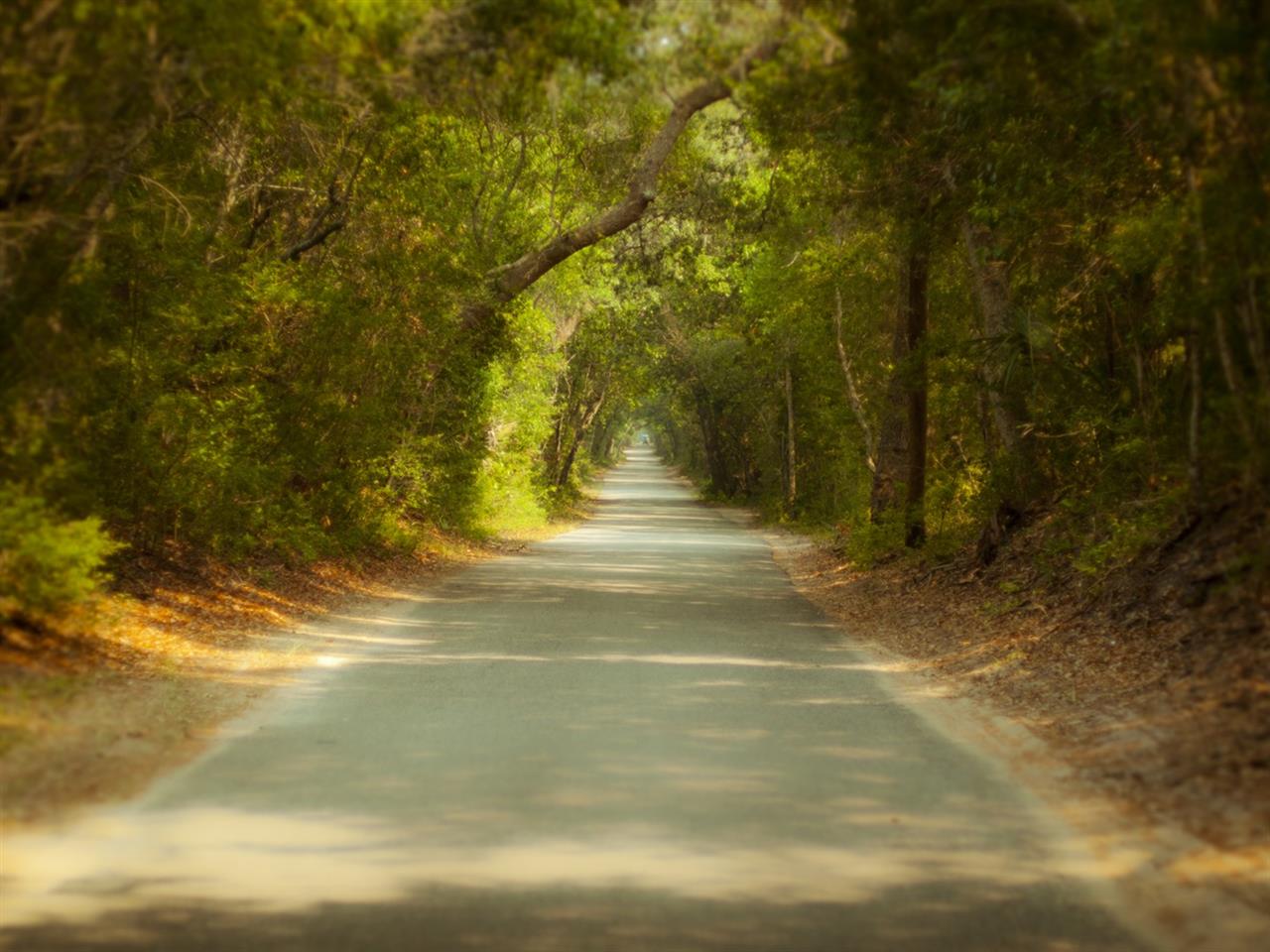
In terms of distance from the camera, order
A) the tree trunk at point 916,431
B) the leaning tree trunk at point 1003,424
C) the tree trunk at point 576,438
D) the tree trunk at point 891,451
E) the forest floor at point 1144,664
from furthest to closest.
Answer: the tree trunk at point 576,438 → the tree trunk at point 891,451 → the tree trunk at point 916,431 → the leaning tree trunk at point 1003,424 → the forest floor at point 1144,664

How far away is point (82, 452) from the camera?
11453 millimetres

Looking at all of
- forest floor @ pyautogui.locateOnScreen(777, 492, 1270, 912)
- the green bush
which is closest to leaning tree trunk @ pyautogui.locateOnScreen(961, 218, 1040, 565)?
forest floor @ pyautogui.locateOnScreen(777, 492, 1270, 912)

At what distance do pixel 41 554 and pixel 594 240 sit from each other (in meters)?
15.9

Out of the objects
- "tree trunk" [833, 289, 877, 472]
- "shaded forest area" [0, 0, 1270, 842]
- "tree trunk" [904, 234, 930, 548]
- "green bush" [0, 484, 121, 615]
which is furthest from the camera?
"tree trunk" [833, 289, 877, 472]

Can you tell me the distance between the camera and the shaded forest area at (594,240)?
8.78m

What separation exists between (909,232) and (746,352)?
27862 mm

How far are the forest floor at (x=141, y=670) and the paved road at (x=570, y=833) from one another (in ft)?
1.28

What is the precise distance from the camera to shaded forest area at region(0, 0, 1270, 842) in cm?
878

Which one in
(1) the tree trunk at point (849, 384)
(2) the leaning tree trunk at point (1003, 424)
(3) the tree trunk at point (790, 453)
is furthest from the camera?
(3) the tree trunk at point (790, 453)

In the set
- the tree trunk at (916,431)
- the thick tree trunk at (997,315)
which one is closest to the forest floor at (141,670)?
the thick tree trunk at (997,315)

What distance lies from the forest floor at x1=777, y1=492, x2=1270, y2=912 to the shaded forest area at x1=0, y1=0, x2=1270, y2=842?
9cm

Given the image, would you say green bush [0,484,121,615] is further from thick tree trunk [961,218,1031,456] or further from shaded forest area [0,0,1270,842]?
thick tree trunk [961,218,1031,456]

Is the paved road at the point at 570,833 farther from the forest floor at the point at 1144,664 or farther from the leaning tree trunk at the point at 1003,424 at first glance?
the leaning tree trunk at the point at 1003,424

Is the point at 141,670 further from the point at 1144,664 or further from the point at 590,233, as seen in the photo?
the point at 590,233
